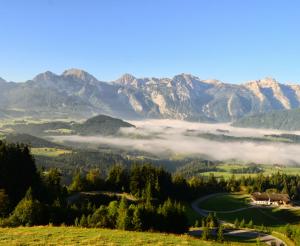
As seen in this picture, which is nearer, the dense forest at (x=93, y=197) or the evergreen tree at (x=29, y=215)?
the evergreen tree at (x=29, y=215)

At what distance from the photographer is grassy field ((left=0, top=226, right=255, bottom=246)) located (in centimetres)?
3841

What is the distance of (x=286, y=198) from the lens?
179625 mm

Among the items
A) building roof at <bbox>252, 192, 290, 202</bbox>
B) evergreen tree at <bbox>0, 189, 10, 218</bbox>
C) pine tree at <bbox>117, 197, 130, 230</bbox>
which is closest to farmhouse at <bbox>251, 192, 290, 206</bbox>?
building roof at <bbox>252, 192, 290, 202</bbox>

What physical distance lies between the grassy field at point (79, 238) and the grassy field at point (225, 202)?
120 metres

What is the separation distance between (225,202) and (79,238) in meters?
138

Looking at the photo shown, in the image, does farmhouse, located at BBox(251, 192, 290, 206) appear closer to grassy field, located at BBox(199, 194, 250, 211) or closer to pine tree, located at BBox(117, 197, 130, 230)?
grassy field, located at BBox(199, 194, 250, 211)

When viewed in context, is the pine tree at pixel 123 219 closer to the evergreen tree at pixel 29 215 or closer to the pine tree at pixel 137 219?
the pine tree at pixel 137 219

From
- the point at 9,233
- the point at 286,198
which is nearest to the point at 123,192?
the point at 286,198

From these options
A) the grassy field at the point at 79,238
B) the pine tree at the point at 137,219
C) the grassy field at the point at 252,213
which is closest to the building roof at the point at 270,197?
the grassy field at the point at 252,213

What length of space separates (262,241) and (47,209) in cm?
6675

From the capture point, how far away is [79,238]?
135ft

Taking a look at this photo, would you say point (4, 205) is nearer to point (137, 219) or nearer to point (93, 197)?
point (137, 219)

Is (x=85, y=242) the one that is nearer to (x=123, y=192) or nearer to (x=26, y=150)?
(x=26, y=150)

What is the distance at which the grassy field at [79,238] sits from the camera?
3841 centimetres
